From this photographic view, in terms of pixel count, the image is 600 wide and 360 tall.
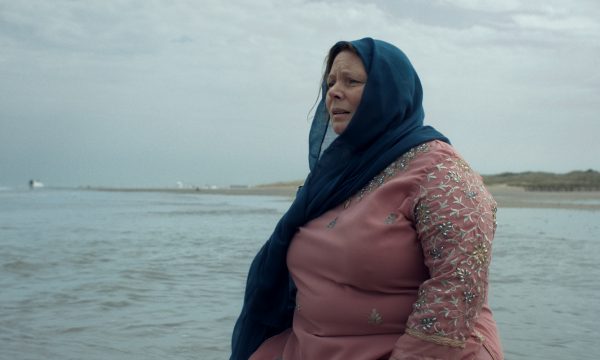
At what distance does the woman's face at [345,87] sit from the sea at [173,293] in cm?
368

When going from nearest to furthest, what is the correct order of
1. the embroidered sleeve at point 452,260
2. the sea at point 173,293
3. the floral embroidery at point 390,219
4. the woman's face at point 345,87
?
the embroidered sleeve at point 452,260 < the floral embroidery at point 390,219 < the woman's face at point 345,87 < the sea at point 173,293

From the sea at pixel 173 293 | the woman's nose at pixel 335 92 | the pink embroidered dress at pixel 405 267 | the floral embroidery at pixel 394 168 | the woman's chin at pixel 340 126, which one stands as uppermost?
the woman's nose at pixel 335 92

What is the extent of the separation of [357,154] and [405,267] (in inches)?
14.6

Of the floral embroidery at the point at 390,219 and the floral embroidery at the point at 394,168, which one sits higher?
the floral embroidery at the point at 394,168

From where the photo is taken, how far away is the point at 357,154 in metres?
2.00

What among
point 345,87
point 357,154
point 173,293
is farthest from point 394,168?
point 173,293

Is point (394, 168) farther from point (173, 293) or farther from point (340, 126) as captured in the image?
point (173, 293)

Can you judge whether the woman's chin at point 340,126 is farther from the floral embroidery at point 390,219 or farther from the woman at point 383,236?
the floral embroidery at point 390,219

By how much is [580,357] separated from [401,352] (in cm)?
388

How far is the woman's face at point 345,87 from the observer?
1.95 meters

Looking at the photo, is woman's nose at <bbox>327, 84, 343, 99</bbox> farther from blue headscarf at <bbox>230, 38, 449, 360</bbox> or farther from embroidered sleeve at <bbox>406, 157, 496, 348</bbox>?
embroidered sleeve at <bbox>406, 157, 496, 348</bbox>

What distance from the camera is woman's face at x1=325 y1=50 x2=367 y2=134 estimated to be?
1949 millimetres

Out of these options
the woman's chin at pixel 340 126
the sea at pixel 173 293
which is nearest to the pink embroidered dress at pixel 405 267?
the woman's chin at pixel 340 126

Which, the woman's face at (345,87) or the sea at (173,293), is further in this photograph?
the sea at (173,293)
